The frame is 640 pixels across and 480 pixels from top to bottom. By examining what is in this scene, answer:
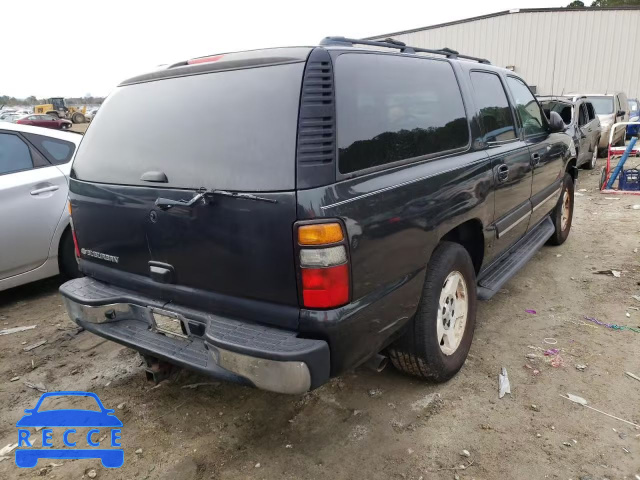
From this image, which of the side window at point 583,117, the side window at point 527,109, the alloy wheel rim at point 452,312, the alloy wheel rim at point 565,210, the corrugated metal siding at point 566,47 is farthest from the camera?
the corrugated metal siding at point 566,47

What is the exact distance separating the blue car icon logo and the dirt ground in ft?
0.16

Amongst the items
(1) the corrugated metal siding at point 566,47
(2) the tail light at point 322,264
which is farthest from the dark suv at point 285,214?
(1) the corrugated metal siding at point 566,47

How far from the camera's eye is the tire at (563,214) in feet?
17.4

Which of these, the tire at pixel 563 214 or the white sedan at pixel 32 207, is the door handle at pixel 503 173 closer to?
the tire at pixel 563 214

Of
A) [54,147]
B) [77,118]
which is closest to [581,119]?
[54,147]

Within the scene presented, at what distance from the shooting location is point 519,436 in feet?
8.26

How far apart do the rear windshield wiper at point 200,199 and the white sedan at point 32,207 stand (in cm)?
251

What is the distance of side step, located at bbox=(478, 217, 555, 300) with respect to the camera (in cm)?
346

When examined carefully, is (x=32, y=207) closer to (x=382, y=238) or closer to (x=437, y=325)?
(x=382, y=238)

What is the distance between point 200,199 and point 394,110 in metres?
1.07

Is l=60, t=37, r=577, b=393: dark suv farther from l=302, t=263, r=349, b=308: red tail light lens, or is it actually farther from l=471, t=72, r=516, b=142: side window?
l=471, t=72, r=516, b=142: side window

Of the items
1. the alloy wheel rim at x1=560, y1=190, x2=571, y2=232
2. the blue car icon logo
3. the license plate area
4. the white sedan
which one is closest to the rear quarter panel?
the license plate area

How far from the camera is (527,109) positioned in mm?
4344

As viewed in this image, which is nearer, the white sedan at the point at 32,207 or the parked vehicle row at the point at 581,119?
the white sedan at the point at 32,207
